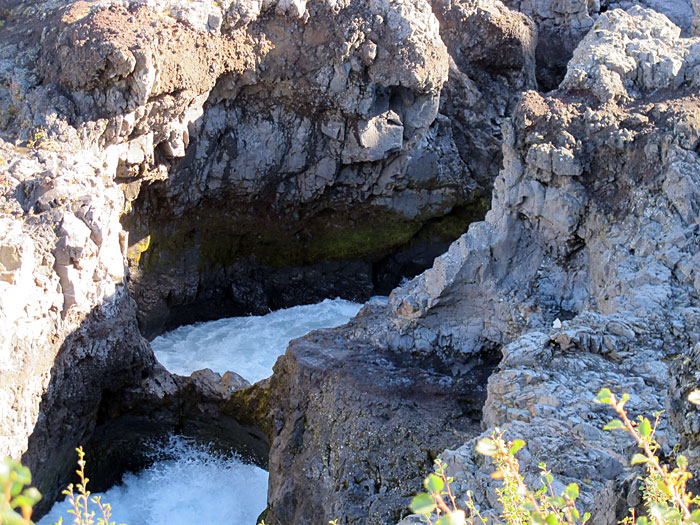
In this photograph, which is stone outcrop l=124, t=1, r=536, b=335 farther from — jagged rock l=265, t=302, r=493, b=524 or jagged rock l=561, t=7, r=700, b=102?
jagged rock l=265, t=302, r=493, b=524

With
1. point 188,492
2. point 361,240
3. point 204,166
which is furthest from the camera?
point 361,240

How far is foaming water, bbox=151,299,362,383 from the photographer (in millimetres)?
17141

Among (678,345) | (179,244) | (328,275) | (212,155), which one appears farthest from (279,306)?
(678,345)

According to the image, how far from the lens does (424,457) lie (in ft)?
34.6

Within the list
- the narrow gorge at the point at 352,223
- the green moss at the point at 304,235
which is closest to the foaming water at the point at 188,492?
the narrow gorge at the point at 352,223

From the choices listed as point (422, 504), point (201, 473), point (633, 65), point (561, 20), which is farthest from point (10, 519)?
point (561, 20)

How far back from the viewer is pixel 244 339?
728 inches

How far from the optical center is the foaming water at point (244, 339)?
17141 mm

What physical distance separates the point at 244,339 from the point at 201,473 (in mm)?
4477

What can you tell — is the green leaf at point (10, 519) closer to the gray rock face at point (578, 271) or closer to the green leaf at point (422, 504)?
the green leaf at point (422, 504)

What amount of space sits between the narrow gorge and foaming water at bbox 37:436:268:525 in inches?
15.7

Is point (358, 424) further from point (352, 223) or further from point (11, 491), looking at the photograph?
point (352, 223)

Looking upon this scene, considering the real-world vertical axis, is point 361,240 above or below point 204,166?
below

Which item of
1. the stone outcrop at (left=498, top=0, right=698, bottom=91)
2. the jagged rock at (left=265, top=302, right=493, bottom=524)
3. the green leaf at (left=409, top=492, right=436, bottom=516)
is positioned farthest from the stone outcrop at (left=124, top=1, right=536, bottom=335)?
the green leaf at (left=409, top=492, right=436, bottom=516)
